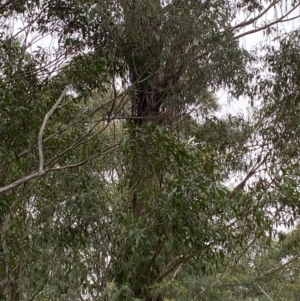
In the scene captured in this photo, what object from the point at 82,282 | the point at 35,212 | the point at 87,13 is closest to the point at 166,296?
the point at 82,282

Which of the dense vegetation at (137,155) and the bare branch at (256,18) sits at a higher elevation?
the bare branch at (256,18)

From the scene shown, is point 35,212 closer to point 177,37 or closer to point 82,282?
point 82,282

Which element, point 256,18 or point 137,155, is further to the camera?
point 256,18

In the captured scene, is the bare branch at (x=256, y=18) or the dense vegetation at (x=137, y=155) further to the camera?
the bare branch at (x=256, y=18)

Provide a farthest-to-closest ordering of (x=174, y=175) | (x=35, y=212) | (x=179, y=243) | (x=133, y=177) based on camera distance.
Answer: (x=35, y=212) → (x=133, y=177) → (x=174, y=175) → (x=179, y=243)

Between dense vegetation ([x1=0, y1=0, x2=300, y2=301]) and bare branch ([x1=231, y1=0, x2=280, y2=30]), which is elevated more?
bare branch ([x1=231, y1=0, x2=280, y2=30])

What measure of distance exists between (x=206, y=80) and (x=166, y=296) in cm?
172

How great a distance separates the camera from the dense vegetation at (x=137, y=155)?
3314mm

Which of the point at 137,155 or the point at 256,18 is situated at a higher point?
the point at 256,18

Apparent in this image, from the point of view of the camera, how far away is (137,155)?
3490mm

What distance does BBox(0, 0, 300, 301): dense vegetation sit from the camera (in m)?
3.31

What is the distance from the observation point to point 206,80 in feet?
13.6

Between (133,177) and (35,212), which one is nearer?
(133,177)

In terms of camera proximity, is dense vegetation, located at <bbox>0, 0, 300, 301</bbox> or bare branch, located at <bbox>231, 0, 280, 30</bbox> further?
bare branch, located at <bbox>231, 0, 280, 30</bbox>
